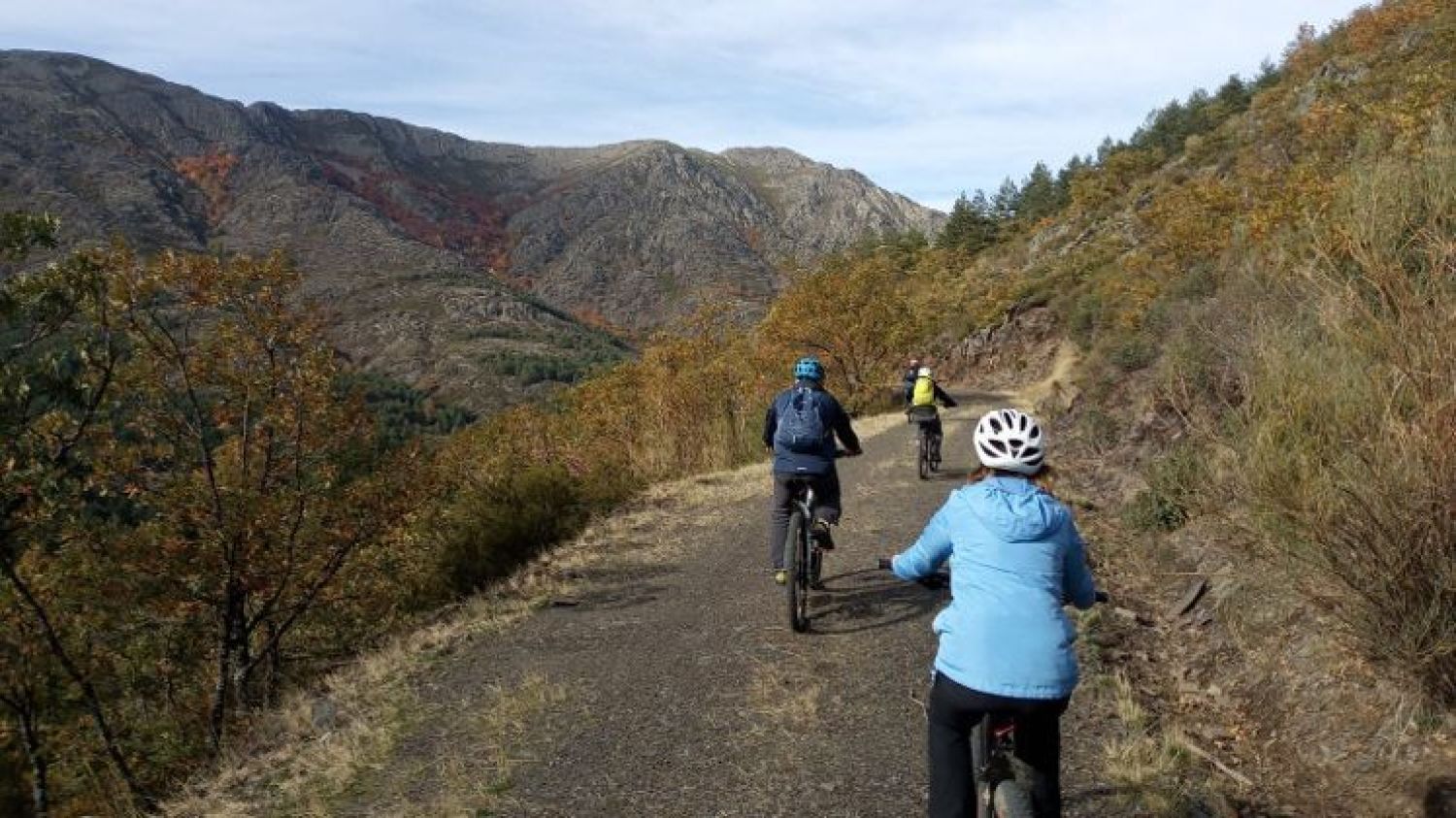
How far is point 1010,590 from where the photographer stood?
124 inches

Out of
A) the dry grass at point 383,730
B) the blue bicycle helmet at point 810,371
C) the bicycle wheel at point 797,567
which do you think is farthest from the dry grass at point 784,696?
the blue bicycle helmet at point 810,371

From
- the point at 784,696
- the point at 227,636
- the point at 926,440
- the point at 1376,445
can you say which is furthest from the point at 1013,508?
the point at 926,440

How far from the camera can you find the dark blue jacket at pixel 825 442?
23.9ft

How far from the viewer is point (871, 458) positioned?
59.9 ft

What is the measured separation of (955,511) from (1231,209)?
20.6 meters

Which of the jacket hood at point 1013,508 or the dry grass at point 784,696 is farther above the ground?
the jacket hood at point 1013,508

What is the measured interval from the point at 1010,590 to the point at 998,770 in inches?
25.9

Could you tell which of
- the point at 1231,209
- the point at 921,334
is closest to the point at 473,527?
the point at 1231,209

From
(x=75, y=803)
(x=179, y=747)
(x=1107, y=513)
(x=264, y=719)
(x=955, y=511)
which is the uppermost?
(x=955, y=511)

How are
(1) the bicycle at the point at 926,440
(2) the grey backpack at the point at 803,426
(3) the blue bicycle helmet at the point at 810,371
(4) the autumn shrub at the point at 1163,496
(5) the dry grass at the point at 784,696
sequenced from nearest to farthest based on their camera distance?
(5) the dry grass at the point at 784,696 → (2) the grey backpack at the point at 803,426 → (3) the blue bicycle helmet at the point at 810,371 → (4) the autumn shrub at the point at 1163,496 → (1) the bicycle at the point at 926,440

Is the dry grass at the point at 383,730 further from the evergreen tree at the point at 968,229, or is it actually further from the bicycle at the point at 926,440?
the evergreen tree at the point at 968,229

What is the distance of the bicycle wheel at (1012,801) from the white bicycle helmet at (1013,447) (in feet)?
3.74

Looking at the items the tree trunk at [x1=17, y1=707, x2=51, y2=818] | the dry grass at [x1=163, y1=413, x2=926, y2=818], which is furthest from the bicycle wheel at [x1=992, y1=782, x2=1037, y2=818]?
the tree trunk at [x1=17, y1=707, x2=51, y2=818]

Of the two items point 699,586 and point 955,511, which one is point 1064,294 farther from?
point 955,511
